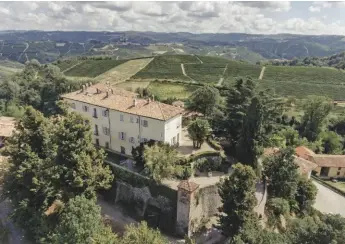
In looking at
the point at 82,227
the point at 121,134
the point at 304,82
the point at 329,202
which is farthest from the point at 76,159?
the point at 304,82

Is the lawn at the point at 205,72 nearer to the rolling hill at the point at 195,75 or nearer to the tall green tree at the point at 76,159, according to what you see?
the rolling hill at the point at 195,75

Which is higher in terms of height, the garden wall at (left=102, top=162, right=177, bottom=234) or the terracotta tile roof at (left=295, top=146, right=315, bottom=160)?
the garden wall at (left=102, top=162, right=177, bottom=234)

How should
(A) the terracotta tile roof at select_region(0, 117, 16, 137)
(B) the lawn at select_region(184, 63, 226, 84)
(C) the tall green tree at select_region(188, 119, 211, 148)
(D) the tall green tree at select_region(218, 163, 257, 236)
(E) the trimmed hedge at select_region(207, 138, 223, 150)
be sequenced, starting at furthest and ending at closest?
(B) the lawn at select_region(184, 63, 226, 84) → (A) the terracotta tile roof at select_region(0, 117, 16, 137) → (E) the trimmed hedge at select_region(207, 138, 223, 150) → (C) the tall green tree at select_region(188, 119, 211, 148) → (D) the tall green tree at select_region(218, 163, 257, 236)

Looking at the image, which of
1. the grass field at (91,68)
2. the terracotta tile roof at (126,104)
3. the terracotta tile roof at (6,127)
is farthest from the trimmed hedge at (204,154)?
the grass field at (91,68)

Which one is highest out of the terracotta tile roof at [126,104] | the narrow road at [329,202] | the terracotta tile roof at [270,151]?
the terracotta tile roof at [126,104]

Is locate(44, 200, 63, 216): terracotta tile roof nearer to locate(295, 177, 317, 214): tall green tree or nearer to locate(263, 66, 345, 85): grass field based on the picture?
locate(295, 177, 317, 214): tall green tree

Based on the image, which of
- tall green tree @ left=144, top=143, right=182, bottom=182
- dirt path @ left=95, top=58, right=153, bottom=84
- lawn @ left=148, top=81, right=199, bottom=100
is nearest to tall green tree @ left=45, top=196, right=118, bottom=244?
tall green tree @ left=144, top=143, right=182, bottom=182

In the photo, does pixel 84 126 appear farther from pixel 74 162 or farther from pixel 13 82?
pixel 13 82
